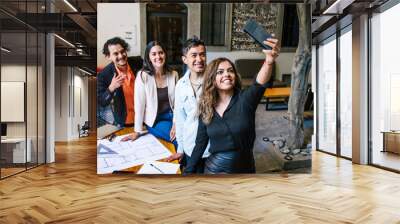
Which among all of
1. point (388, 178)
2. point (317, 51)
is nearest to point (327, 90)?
point (317, 51)

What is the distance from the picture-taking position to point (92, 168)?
7.94 m

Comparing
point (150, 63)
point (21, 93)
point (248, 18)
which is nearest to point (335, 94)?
point (248, 18)

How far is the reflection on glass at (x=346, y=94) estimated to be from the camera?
9.28m

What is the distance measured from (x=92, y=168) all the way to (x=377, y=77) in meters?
6.12

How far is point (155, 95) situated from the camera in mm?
6688

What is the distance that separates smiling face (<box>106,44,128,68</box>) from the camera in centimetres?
663

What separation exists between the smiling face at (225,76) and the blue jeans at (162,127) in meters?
0.99

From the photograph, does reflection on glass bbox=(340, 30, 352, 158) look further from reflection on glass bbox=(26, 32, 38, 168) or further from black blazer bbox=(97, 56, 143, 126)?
reflection on glass bbox=(26, 32, 38, 168)

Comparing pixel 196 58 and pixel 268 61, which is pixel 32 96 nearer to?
pixel 196 58

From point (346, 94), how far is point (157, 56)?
17.2 feet

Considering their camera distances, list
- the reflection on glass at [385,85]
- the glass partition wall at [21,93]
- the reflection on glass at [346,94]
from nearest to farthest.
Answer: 1. the glass partition wall at [21,93]
2. the reflection on glass at [385,85]
3. the reflection on glass at [346,94]

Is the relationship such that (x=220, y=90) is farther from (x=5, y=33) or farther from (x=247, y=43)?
(x=5, y=33)

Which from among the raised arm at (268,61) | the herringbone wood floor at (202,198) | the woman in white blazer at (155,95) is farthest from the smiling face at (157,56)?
the herringbone wood floor at (202,198)

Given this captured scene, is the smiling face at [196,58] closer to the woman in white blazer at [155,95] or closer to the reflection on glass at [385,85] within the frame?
the woman in white blazer at [155,95]
